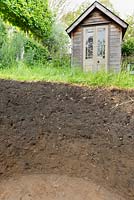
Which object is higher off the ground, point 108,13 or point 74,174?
point 108,13

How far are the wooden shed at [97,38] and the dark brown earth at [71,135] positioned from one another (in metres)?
6.76

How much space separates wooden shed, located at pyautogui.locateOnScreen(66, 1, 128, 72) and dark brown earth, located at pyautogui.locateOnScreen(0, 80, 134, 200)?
6.76 metres

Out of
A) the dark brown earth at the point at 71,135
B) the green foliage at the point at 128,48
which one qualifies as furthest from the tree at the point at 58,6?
the dark brown earth at the point at 71,135

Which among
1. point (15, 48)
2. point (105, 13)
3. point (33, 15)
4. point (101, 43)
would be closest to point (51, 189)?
point (15, 48)

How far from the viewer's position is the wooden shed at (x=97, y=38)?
10359 mm

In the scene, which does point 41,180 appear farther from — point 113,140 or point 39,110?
point 39,110

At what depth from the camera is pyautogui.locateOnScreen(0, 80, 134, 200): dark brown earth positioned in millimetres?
2247

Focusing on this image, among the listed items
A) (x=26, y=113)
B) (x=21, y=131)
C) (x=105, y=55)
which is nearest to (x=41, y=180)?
(x=21, y=131)

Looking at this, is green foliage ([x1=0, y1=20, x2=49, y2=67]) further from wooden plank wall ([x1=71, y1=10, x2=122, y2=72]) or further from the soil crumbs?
the soil crumbs

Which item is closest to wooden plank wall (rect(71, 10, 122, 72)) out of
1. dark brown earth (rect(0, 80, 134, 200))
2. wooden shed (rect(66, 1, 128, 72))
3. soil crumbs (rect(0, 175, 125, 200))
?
wooden shed (rect(66, 1, 128, 72))

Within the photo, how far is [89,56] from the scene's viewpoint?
1055cm

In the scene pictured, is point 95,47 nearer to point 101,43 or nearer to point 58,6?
point 101,43

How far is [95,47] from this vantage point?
10.5m

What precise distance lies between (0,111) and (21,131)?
1.56 ft
